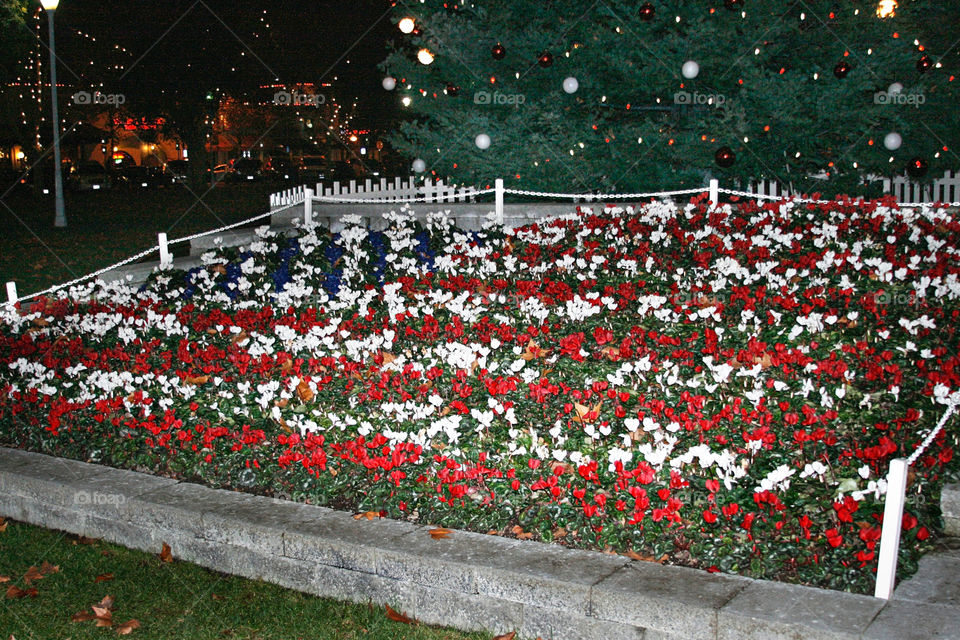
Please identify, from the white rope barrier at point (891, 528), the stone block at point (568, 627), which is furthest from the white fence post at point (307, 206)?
the white rope barrier at point (891, 528)

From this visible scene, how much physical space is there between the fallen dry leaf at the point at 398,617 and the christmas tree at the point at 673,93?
28.8 feet

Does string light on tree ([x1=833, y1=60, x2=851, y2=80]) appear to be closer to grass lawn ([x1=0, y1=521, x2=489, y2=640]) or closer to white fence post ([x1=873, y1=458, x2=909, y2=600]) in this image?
white fence post ([x1=873, y1=458, x2=909, y2=600])

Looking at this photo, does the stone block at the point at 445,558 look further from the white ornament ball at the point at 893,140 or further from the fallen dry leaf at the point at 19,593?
the white ornament ball at the point at 893,140

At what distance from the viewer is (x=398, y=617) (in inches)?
168

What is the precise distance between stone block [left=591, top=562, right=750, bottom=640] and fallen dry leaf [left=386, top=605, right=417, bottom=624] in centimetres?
93

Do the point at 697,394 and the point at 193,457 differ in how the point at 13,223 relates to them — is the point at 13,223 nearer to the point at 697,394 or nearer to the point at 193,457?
the point at 193,457

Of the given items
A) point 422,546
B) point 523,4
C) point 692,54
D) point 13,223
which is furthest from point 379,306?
point 13,223

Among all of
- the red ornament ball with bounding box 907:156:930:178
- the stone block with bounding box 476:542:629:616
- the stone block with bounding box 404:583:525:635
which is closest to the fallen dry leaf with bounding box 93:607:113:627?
the stone block with bounding box 404:583:525:635

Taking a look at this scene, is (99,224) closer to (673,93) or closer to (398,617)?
(673,93)

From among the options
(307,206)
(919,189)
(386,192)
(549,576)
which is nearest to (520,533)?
(549,576)

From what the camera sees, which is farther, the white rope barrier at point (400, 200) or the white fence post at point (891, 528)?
the white rope barrier at point (400, 200)

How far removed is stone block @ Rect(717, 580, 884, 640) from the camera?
3432mm

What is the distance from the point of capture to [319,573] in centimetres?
453

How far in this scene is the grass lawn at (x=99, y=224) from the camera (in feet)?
44.5
